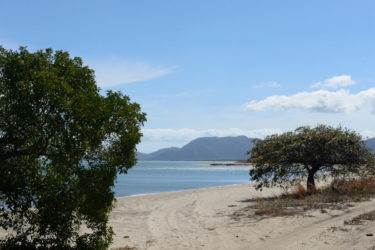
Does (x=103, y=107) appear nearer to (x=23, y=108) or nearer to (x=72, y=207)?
(x=23, y=108)

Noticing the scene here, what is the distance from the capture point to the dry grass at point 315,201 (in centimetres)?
1889

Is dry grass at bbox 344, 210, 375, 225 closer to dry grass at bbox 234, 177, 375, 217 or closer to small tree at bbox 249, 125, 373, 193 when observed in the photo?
dry grass at bbox 234, 177, 375, 217

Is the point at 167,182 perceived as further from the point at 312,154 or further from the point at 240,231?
the point at 240,231

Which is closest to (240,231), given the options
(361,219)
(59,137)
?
(361,219)

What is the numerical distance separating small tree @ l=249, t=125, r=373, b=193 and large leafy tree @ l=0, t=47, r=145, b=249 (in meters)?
17.0

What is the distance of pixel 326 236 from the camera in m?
13.5

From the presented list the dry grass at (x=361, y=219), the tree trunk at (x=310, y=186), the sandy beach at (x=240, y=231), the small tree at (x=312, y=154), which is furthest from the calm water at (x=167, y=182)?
the dry grass at (x=361, y=219)

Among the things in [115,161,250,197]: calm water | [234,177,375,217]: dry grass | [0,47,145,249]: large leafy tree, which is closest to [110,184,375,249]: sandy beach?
[234,177,375,217]: dry grass

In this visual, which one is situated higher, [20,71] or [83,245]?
[20,71]

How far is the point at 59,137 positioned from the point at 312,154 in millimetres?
19604

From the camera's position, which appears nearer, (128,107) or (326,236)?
(128,107)

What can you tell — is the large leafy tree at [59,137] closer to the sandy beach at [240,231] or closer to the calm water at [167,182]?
the sandy beach at [240,231]

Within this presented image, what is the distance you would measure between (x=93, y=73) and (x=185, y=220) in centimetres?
1074

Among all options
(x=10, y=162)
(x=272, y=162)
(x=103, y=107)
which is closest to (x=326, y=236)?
(x=103, y=107)
